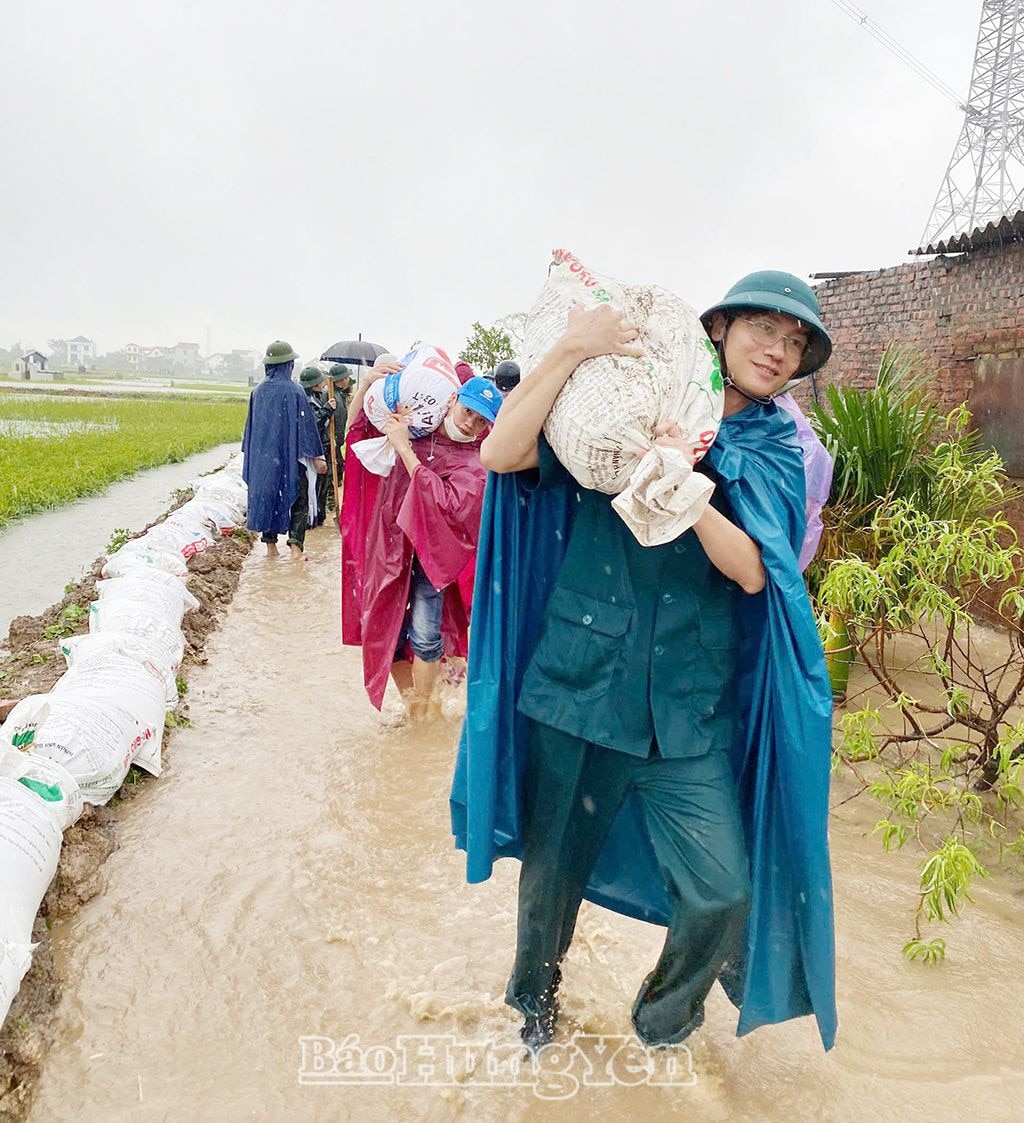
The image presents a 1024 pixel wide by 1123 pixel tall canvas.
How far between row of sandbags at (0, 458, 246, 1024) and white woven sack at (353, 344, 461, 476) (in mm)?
1378

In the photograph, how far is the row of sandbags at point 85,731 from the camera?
2463 millimetres

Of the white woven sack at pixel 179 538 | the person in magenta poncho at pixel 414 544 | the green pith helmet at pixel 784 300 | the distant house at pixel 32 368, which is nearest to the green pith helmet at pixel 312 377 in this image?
the white woven sack at pixel 179 538

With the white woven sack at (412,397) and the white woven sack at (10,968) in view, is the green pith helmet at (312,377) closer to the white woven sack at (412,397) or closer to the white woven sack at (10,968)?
the white woven sack at (412,397)

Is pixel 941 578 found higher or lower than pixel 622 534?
lower

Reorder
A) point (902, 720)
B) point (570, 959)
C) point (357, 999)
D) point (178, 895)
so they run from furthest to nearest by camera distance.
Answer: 1. point (902, 720)
2. point (178, 895)
3. point (570, 959)
4. point (357, 999)

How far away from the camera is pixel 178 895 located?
2.96 metres

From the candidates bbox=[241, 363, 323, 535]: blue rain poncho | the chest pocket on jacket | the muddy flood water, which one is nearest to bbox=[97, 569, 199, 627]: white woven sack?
the muddy flood water

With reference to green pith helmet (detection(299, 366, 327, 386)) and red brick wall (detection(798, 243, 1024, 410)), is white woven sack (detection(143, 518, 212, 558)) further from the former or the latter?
red brick wall (detection(798, 243, 1024, 410))

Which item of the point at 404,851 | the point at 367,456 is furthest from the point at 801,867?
the point at 367,456

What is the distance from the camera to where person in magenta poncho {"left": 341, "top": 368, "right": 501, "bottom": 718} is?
155 inches

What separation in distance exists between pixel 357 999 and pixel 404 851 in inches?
32.8

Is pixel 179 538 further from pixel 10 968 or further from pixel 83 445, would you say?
pixel 83 445

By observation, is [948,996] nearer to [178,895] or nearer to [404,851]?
[404,851]

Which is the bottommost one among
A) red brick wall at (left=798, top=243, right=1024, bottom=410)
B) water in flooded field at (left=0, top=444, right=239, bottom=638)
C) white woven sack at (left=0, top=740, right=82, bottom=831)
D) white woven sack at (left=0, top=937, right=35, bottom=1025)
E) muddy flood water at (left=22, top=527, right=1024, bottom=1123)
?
water in flooded field at (left=0, top=444, right=239, bottom=638)
